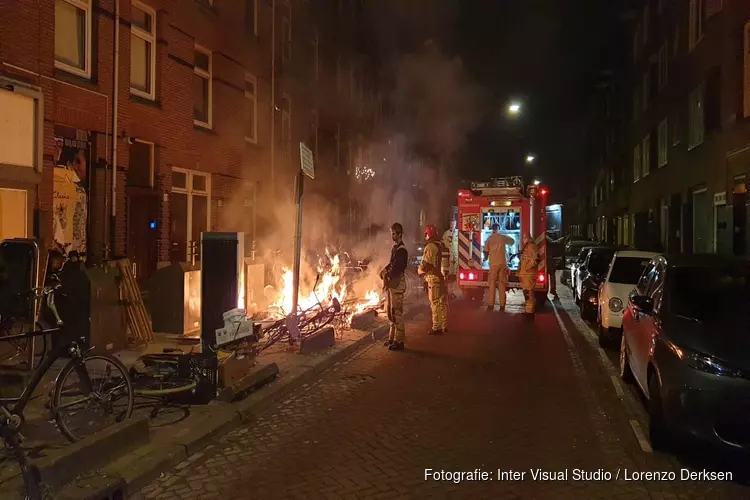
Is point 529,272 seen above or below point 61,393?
above

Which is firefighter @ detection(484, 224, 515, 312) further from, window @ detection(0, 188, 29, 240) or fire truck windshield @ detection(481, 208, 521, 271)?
window @ detection(0, 188, 29, 240)

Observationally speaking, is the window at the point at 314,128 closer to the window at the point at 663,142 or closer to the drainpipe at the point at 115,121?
the drainpipe at the point at 115,121

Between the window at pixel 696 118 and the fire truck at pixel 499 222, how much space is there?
5.82 metres

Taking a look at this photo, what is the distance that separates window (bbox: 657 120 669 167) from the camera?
837 inches

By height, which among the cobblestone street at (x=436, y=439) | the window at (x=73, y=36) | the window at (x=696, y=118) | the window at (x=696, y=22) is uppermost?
the window at (x=696, y=22)

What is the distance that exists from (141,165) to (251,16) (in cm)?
543

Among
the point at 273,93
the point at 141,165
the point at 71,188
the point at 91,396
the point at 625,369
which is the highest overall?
the point at 273,93

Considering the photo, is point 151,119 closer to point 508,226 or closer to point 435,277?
point 435,277

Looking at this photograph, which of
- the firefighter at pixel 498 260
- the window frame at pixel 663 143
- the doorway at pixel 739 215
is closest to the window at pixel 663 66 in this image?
the window frame at pixel 663 143

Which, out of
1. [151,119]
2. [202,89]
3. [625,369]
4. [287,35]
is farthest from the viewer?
[287,35]

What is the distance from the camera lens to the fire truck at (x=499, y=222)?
45.0ft

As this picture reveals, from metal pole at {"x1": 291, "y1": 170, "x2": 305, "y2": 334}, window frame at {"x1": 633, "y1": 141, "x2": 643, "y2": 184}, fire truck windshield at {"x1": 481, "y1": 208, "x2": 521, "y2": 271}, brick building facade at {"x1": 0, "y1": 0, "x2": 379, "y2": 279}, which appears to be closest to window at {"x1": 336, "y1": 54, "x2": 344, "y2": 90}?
brick building facade at {"x1": 0, "y1": 0, "x2": 379, "y2": 279}

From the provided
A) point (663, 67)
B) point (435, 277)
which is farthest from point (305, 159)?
point (663, 67)

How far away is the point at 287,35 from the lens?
1602cm
